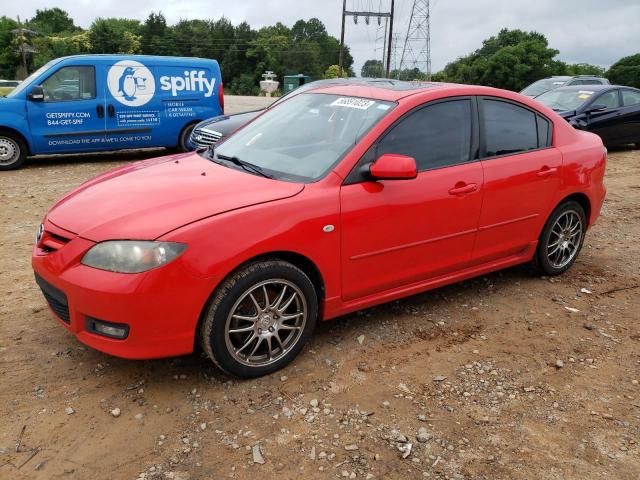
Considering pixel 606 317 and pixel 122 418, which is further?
pixel 606 317

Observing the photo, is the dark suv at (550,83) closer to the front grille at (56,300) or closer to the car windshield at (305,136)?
Result: the car windshield at (305,136)

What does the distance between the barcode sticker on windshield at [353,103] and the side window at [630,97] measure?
10.4m

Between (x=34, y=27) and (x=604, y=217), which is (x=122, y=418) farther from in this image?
Answer: (x=34, y=27)

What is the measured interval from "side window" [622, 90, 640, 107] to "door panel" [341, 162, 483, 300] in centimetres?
1002

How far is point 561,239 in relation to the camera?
4801 mm

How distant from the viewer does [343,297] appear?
11.4 ft

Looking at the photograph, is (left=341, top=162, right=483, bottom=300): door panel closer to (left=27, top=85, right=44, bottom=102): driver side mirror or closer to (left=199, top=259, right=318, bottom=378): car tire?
(left=199, top=259, right=318, bottom=378): car tire

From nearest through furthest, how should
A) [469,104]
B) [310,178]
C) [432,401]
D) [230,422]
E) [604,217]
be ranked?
[230,422] < [432,401] < [310,178] < [469,104] < [604,217]

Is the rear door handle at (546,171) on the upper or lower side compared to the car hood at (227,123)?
lower

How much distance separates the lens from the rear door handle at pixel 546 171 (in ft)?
14.2

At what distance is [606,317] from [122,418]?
3.43 meters

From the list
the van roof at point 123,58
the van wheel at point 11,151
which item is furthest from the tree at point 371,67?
the van wheel at point 11,151

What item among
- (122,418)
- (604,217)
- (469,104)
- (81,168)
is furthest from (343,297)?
(81,168)

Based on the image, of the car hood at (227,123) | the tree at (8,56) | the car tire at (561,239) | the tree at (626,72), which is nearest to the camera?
the car tire at (561,239)
